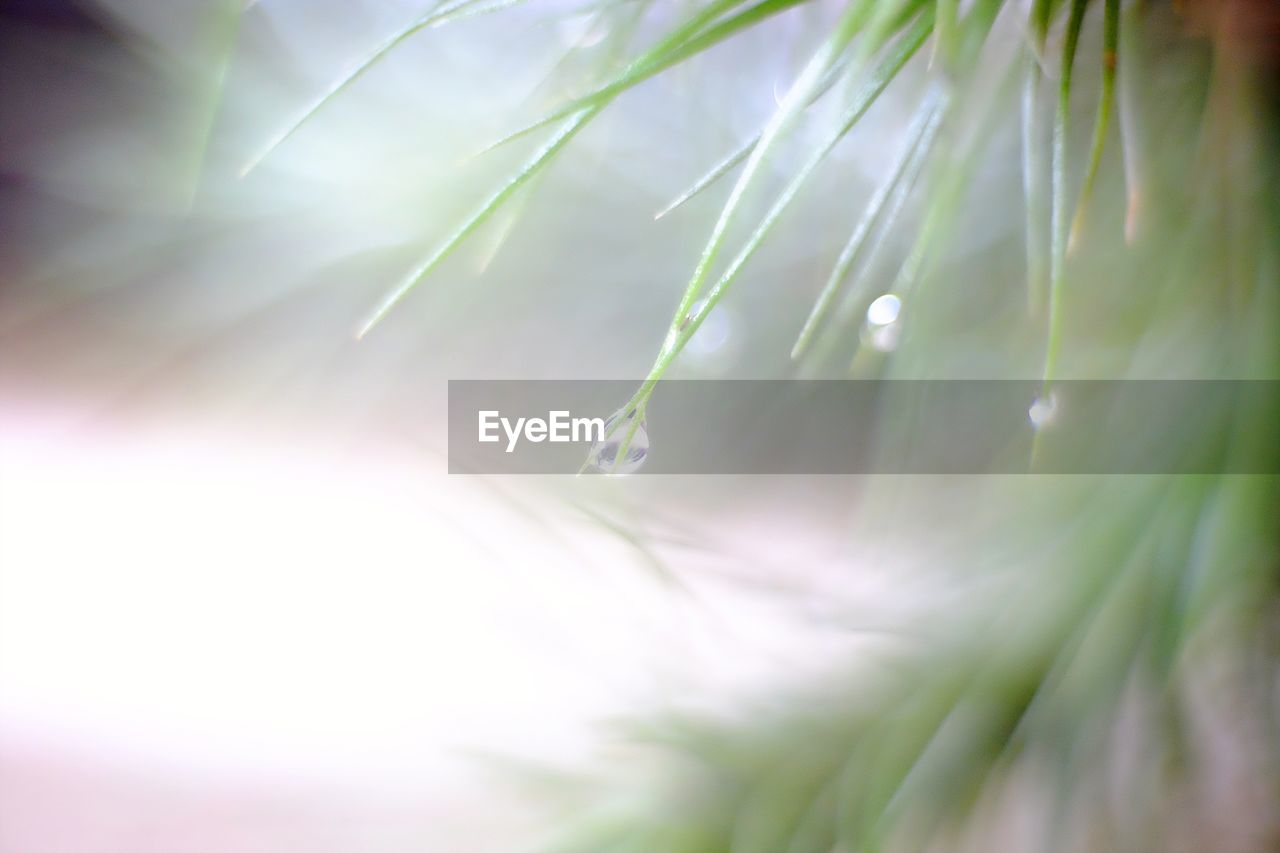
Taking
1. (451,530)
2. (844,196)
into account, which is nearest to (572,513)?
(451,530)

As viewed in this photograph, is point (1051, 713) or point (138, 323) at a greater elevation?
point (138, 323)

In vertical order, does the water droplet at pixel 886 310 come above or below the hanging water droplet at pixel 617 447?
above

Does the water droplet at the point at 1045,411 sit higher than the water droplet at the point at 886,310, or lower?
lower

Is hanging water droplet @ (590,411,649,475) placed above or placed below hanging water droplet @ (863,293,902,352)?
below

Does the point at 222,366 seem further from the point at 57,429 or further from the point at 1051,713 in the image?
the point at 1051,713

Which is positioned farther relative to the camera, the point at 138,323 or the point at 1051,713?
the point at 138,323

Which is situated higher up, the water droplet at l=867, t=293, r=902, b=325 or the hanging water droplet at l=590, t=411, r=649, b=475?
the water droplet at l=867, t=293, r=902, b=325

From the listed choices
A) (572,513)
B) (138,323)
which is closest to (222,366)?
(138,323)

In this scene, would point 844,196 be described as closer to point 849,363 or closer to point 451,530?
point 849,363
